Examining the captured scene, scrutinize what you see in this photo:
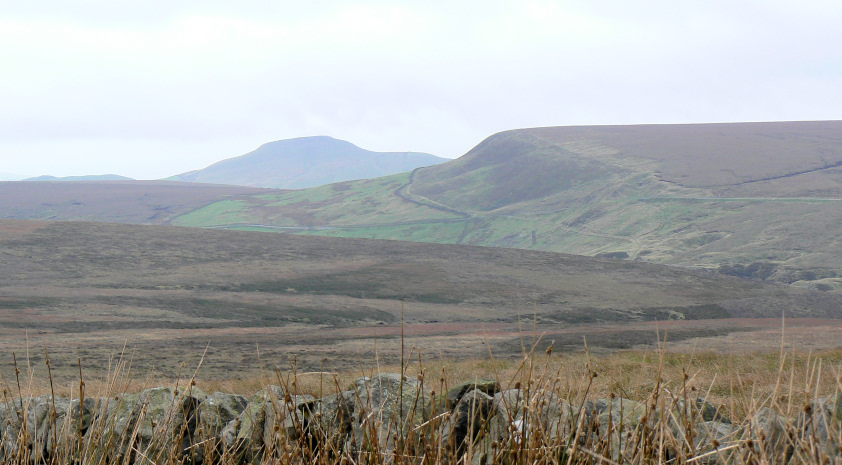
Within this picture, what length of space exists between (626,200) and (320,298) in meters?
47.9

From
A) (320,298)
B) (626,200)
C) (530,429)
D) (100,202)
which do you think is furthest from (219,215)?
(530,429)

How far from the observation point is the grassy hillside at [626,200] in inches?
2221

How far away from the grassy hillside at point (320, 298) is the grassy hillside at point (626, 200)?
11768mm

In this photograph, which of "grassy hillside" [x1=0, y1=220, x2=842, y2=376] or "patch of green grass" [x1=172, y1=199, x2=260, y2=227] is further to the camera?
"patch of green grass" [x1=172, y1=199, x2=260, y2=227]

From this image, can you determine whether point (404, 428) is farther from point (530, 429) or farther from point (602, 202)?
point (602, 202)

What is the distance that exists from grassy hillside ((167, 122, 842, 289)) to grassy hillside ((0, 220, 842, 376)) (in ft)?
38.6

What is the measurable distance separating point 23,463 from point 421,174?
332 ft

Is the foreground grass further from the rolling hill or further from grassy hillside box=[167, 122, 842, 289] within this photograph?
grassy hillside box=[167, 122, 842, 289]

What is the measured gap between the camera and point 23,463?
11.3 ft

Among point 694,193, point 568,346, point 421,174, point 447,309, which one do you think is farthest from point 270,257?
point 421,174

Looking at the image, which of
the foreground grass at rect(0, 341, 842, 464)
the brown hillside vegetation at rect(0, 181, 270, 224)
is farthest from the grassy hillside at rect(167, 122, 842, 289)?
the foreground grass at rect(0, 341, 842, 464)

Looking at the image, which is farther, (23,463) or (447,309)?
(447,309)

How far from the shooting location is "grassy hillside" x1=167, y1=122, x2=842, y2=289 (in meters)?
56.4

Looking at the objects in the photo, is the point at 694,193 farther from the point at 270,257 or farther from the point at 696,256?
the point at 270,257
